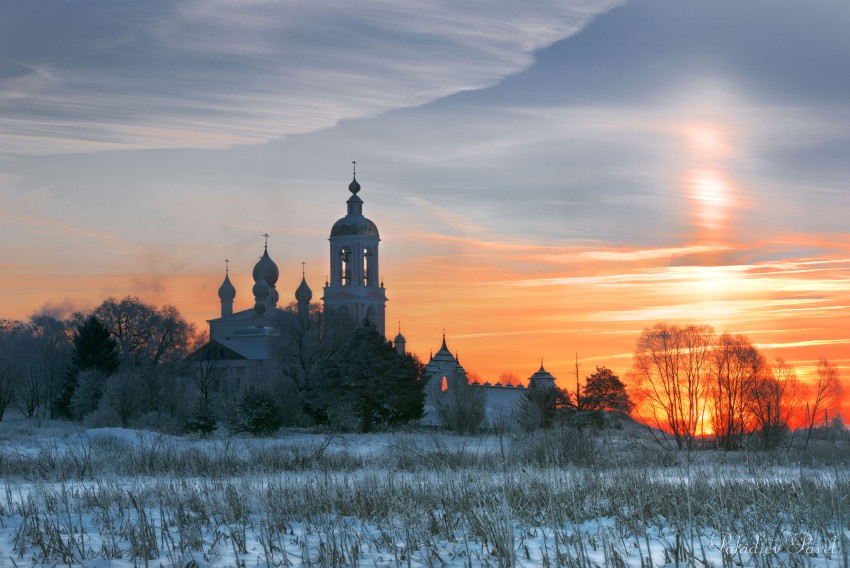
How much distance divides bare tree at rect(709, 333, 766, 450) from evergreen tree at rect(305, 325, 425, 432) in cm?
1457

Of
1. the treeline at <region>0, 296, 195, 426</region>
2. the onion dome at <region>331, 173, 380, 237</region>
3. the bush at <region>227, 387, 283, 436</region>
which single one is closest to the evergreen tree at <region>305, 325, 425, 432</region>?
the bush at <region>227, 387, 283, 436</region>

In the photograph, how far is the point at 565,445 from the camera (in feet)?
64.4

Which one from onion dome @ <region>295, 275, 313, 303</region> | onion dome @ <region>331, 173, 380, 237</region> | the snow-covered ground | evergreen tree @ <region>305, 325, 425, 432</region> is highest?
onion dome @ <region>331, 173, 380, 237</region>

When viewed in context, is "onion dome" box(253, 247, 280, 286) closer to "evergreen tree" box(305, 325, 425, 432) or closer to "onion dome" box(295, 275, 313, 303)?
"onion dome" box(295, 275, 313, 303)

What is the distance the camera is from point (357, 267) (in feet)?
301

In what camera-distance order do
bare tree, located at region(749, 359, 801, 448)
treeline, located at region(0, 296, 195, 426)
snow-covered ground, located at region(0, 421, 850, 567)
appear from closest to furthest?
snow-covered ground, located at region(0, 421, 850, 567) < bare tree, located at region(749, 359, 801, 448) < treeline, located at region(0, 296, 195, 426)

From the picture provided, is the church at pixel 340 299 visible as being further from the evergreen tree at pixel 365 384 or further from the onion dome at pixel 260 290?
the evergreen tree at pixel 365 384

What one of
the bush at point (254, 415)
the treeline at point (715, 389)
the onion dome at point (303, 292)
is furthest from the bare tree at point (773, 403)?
the onion dome at point (303, 292)

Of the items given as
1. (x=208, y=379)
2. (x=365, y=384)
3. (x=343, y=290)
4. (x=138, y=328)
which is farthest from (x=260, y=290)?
(x=365, y=384)

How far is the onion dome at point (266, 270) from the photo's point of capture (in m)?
101

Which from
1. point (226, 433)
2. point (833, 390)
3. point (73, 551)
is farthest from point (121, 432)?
point (833, 390)

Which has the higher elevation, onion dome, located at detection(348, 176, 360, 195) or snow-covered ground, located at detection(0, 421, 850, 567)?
onion dome, located at detection(348, 176, 360, 195)

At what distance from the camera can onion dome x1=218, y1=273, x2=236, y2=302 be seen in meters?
103

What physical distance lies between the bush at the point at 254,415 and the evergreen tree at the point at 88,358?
18.8m
